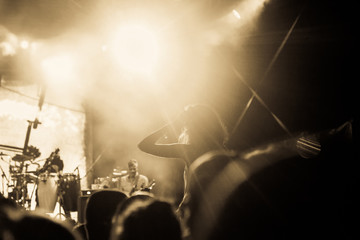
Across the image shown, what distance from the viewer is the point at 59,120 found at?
9602 mm

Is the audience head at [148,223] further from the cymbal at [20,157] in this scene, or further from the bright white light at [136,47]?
the cymbal at [20,157]

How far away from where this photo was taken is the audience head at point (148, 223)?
71 centimetres

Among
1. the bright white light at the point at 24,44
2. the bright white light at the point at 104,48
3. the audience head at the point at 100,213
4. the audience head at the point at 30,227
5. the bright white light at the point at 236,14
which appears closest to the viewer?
the audience head at the point at 30,227

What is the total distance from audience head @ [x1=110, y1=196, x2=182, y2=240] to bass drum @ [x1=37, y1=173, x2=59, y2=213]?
6.62m

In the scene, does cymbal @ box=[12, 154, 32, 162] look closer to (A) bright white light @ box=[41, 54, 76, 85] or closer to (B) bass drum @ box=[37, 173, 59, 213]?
(B) bass drum @ box=[37, 173, 59, 213]

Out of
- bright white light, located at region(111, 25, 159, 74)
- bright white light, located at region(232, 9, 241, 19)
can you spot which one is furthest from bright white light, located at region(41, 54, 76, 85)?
bright white light, located at region(232, 9, 241, 19)

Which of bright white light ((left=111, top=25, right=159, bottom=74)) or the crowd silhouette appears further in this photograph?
bright white light ((left=111, top=25, right=159, bottom=74))

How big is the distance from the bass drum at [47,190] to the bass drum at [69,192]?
196mm

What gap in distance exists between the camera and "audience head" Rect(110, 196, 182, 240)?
71 centimetres

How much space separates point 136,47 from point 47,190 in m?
4.17

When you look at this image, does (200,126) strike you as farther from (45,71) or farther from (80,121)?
(80,121)

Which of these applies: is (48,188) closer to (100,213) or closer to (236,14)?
(236,14)

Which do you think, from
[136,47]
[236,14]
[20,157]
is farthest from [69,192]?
[236,14]

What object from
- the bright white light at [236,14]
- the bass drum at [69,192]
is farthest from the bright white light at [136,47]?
the bass drum at [69,192]
